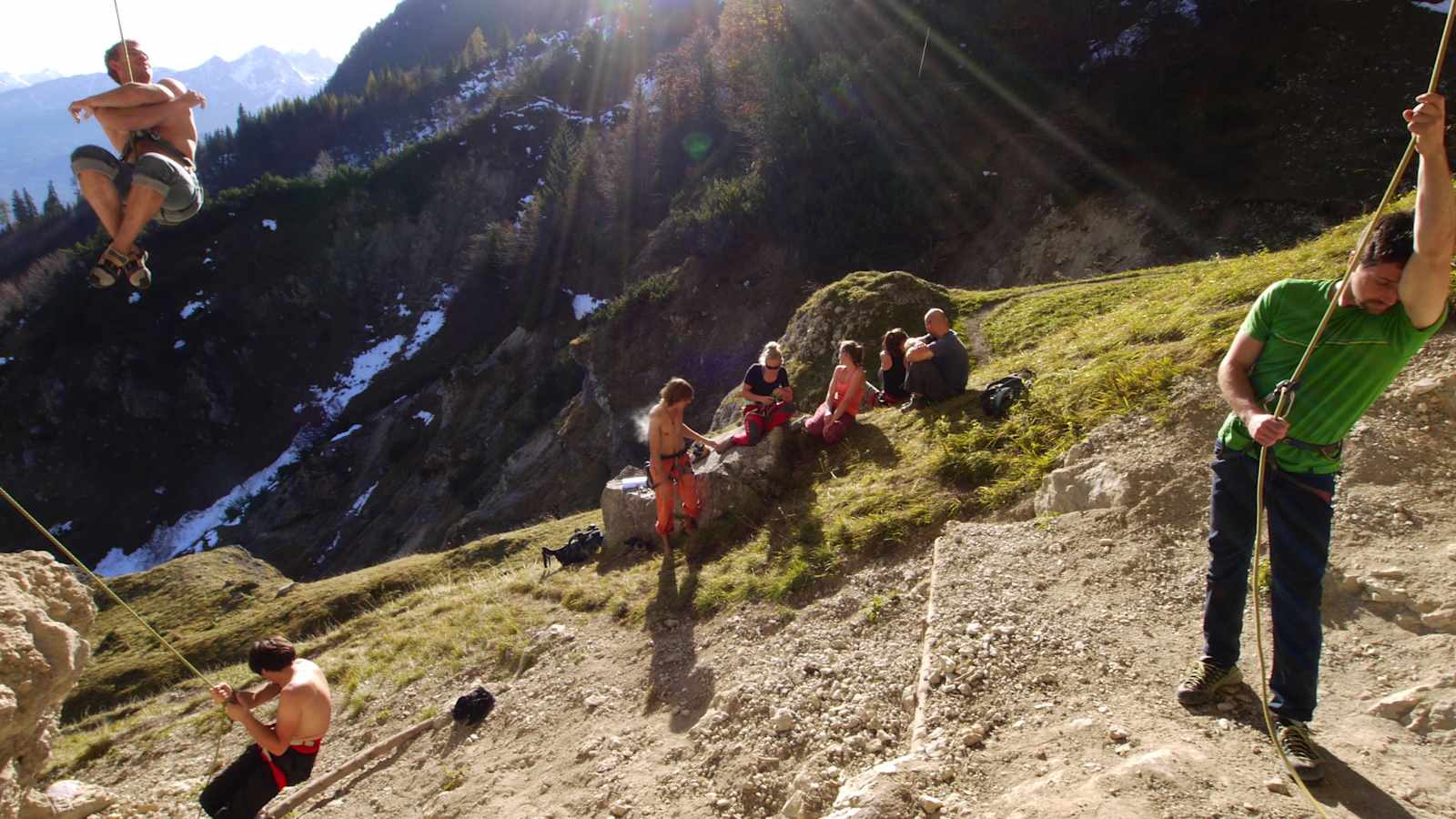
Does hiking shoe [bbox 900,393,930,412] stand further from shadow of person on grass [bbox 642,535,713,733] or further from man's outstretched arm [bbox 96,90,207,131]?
man's outstretched arm [bbox 96,90,207,131]

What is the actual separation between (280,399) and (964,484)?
68.0 metres

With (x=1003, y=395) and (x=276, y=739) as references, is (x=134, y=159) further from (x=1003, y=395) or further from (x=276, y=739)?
(x=1003, y=395)

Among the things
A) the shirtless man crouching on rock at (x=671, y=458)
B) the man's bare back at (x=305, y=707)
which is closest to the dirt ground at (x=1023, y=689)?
the man's bare back at (x=305, y=707)

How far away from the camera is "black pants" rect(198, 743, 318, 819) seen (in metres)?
4.27

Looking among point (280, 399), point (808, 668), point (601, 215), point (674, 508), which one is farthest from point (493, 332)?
point (808, 668)

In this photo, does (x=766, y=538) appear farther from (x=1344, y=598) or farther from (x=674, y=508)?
(x=1344, y=598)

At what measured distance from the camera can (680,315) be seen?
103 feet

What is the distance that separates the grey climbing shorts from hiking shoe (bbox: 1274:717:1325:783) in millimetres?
6837

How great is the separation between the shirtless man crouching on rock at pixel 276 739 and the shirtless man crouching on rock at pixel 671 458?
12.1 feet

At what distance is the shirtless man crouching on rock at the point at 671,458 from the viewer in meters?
7.20

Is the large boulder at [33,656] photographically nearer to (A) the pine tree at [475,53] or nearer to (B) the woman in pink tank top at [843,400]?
(B) the woman in pink tank top at [843,400]

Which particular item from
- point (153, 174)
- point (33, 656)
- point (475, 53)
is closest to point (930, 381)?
point (153, 174)

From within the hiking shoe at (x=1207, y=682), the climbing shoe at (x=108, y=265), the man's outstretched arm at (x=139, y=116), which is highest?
the man's outstretched arm at (x=139, y=116)

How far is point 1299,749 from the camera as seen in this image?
8.68 feet
